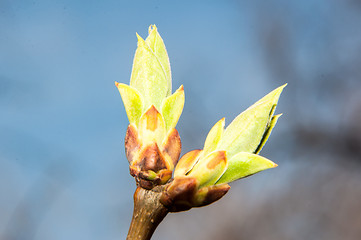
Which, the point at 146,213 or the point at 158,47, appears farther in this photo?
the point at 158,47

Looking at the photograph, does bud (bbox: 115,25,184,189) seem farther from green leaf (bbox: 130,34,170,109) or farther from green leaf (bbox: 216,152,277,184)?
green leaf (bbox: 216,152,277,184)

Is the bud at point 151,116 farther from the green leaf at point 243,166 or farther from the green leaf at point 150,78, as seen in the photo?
the green leaf at point 243,166

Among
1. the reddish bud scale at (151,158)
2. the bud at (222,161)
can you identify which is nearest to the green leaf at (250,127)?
the bud at (222,161)

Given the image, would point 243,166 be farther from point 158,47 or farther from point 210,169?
point 158,47

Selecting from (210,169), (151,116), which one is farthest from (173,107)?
(210,169)

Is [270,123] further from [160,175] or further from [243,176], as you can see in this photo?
[160,175]

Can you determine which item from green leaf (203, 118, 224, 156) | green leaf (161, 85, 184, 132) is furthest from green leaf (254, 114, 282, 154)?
green leaf (161, 85, 184, 132)
